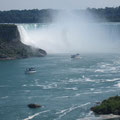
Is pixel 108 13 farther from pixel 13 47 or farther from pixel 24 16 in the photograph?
pixel 13 47

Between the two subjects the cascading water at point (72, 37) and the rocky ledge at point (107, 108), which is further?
the cascading water at point (72, 37)

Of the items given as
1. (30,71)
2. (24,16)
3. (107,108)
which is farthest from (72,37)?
(107,108)

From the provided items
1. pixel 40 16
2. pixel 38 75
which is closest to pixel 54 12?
pixel 40 16

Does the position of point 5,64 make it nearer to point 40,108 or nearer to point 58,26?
point 40,108

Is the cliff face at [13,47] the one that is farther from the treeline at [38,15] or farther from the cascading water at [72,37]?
the treeline at [38,15]

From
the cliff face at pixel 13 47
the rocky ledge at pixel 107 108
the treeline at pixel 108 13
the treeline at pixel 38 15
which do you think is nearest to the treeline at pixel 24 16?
the treeline at pixel 38 15

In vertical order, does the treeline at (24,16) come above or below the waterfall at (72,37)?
above
